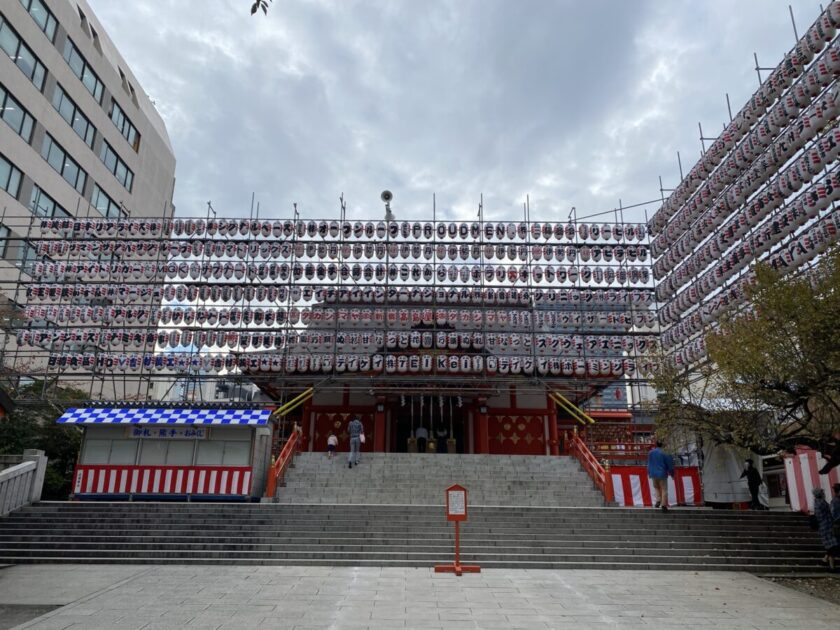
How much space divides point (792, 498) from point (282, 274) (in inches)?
712

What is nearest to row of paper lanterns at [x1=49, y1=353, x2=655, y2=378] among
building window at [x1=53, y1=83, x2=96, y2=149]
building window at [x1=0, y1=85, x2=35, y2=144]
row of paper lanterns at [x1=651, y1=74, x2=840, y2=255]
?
row of paper lanterns at [x1=651, y1=74, x2=840, y2=255]

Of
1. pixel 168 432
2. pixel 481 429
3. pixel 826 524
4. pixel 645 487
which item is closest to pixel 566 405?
pixel 481 429

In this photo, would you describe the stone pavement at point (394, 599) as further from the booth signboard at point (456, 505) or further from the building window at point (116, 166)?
the building window at point (116, 166)

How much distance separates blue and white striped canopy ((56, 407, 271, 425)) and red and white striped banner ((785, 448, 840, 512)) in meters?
13.7

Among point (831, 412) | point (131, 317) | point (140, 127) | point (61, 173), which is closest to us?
point (831, 412)

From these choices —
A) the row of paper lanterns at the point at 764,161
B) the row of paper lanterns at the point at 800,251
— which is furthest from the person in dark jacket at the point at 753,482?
the row of paper lanterns at the point at 764,161

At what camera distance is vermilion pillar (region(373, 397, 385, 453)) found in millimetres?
23453

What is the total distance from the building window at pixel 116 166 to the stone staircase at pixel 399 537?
26372mm

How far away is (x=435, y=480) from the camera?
17.4 metres

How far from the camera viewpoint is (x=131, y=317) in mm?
22578

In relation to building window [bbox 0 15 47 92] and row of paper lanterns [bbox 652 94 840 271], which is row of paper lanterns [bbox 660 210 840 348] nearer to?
row of paper lanterns [bbox 652 94 840 271]

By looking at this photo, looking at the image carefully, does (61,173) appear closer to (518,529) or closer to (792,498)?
(518,529)

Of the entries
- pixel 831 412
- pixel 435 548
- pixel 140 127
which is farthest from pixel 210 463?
pixel 140 127

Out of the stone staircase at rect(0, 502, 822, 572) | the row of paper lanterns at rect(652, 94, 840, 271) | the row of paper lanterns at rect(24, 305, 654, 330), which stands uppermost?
the row of paper lanterns at rect(652, 94, 840, 271)
